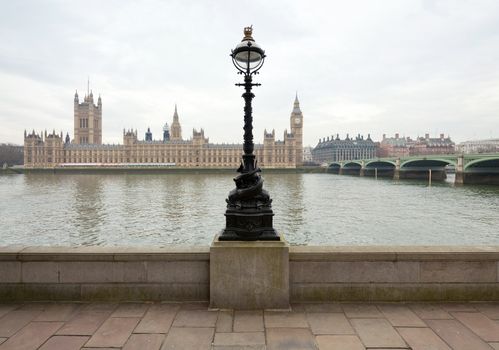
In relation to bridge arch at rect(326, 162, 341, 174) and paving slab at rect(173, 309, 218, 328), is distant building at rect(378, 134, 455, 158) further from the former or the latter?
paving slab at rect(173, 309, 218, 328)

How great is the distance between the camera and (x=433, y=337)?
141 inches

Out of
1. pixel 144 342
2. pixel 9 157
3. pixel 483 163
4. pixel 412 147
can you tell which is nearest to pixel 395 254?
pixel 144 342

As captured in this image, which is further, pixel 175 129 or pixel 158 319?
pixel 175 129

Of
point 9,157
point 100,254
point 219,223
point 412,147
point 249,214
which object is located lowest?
point 219,223

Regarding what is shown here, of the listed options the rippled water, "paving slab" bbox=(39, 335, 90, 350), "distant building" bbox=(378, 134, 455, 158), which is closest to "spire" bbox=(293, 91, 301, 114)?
"distant building" bbox=(378, 134, 455, 158)

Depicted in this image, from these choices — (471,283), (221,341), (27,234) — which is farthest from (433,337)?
(27,234)

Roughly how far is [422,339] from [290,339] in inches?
51.8

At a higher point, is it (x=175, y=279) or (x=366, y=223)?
(x=175, y=279)

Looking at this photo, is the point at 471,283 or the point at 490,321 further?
the point at 471,283

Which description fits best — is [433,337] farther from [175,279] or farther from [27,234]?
[27,234]

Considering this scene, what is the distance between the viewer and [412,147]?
177m

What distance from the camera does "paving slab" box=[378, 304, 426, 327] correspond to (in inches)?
154

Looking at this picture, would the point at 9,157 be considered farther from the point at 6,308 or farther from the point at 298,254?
the point at 298,254

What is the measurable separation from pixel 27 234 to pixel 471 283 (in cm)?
1810
